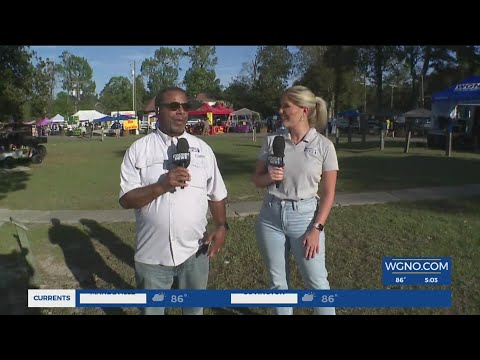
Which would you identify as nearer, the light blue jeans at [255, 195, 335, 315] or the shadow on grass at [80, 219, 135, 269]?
the light blue jeans at [255, 195, 335, 315]

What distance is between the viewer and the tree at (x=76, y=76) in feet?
10.3

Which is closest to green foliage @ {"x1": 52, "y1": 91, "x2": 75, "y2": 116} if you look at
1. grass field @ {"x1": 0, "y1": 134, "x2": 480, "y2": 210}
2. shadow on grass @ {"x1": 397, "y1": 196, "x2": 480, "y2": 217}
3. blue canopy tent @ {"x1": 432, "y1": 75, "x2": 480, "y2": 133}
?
grass field @ {"x1": 0, "y1": 134, "x2": 480, "y2": 210}

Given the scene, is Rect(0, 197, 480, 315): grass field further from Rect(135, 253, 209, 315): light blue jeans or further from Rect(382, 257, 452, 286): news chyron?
Rect(135, 253, 209, 315): light blue jeans

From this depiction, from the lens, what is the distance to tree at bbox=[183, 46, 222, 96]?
2.95 m

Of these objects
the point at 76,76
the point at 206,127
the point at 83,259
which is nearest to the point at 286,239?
the point at 206,127

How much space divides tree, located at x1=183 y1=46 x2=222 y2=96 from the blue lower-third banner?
1477 mm

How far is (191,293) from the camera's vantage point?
9.53ft

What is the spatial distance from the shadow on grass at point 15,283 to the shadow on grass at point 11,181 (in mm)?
1161

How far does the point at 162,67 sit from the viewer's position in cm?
303

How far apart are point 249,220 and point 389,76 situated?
299cm

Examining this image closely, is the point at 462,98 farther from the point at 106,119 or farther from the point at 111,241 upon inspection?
the point at 111,241

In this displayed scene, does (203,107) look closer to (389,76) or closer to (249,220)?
(389,76)
